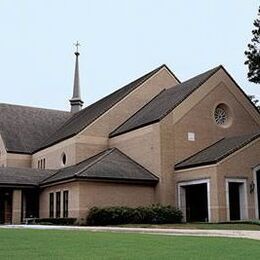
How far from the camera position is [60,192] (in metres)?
37.4

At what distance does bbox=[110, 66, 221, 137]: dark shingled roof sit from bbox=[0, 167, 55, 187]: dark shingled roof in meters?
6.54

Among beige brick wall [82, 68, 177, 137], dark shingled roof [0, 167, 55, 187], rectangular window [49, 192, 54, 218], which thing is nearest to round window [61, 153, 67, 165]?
dark shingled roof [0, 167, 55, 187]

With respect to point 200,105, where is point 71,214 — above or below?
below

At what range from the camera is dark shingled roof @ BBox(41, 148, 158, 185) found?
114 feet

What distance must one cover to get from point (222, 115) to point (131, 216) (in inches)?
487

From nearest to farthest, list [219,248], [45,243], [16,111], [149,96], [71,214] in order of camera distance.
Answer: [219,248]
[45,243]
[71,214]
[149,96]
[16,111]

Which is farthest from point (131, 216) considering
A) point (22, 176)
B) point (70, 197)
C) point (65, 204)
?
point (22, 176)

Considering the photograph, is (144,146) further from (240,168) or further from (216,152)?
(240,168)

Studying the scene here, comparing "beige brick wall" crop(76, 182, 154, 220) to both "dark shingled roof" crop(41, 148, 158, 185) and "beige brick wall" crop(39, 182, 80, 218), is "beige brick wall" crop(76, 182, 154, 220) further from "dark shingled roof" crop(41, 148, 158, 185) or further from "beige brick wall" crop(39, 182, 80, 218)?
"dark shingled roof" crop(41, 148, 158, 185)

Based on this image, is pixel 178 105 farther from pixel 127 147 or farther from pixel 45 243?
pixel 45 243

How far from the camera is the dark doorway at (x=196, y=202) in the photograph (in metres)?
35.9

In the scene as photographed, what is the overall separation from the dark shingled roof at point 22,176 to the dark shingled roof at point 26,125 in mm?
9126

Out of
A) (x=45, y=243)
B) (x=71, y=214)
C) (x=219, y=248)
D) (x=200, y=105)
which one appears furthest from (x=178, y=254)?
(x=200, y=105)

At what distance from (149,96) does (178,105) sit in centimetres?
800
